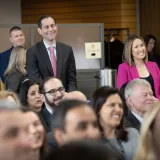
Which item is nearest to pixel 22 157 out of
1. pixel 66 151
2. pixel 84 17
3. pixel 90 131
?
pixel 66 151

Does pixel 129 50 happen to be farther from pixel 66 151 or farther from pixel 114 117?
pixel 66 151

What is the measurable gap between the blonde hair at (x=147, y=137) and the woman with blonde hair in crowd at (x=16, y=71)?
276 cm

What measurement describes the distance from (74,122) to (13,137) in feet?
2.34

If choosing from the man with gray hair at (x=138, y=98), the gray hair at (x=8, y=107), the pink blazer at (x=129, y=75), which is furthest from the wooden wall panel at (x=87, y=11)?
the gray hair at (x=8, y=107)

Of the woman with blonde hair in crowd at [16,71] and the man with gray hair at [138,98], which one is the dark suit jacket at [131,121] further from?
the woman with blonde hair in crowd at [16,71]

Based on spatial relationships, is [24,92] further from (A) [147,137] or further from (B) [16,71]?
(A) [147,137]

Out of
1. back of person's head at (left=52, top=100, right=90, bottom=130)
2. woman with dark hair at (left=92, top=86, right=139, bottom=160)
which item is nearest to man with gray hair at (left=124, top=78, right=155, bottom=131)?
woman with dark hair at (left=92, top=86, right=139, bottom=160)

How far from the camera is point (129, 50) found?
15.4 ft

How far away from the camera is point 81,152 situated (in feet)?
3.20

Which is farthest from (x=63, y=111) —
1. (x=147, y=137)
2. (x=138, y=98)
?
(x=138, y=98)

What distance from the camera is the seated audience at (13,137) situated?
136 centimetres

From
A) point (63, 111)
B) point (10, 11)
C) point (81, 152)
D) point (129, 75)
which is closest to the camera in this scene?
point (81, 152)

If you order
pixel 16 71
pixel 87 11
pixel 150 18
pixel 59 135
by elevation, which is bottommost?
pixel 59 135

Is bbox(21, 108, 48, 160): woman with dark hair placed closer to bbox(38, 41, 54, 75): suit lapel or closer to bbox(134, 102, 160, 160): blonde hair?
bbox(134, 102, 160, 160): blonde hair
